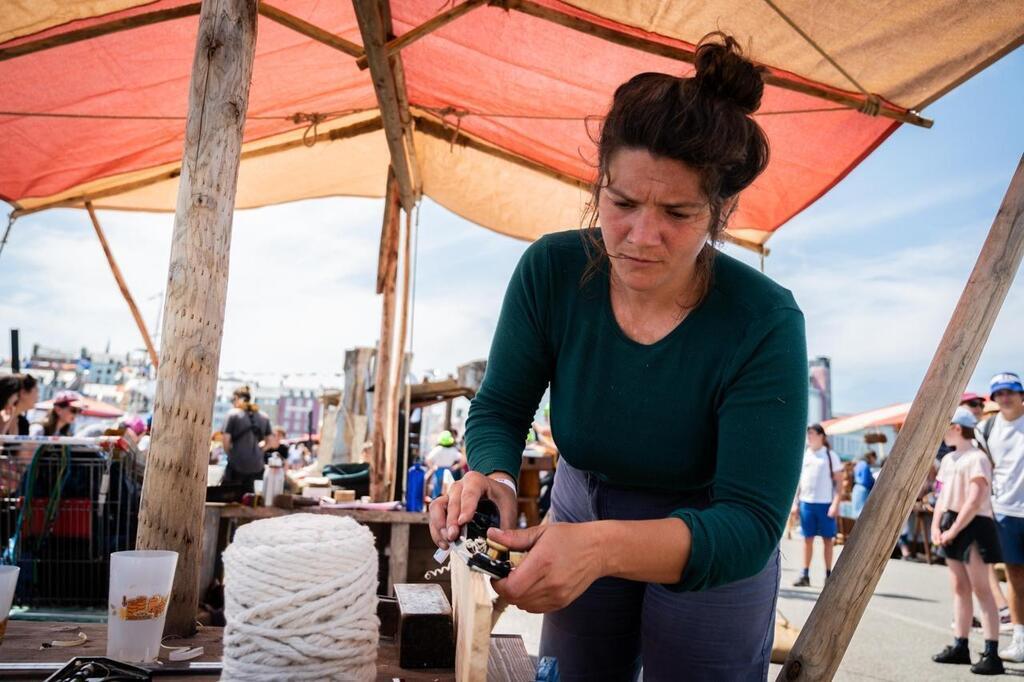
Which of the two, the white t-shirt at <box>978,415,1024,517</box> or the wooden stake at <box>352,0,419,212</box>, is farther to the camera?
the white t-shirt at <box>978,415,1024,517</box>

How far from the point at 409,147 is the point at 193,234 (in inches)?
156

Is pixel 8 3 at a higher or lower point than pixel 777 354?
higher

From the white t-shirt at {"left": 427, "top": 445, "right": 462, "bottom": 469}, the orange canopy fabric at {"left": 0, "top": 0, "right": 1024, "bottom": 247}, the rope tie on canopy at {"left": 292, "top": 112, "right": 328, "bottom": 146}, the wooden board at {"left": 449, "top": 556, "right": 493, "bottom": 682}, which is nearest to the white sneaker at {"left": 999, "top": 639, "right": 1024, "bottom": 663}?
the orange canopy fabric at {"left": 0, "top": 0, "right": 1024, "bottom": 247}

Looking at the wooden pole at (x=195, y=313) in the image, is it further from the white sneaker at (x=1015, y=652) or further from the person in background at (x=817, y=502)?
the person in background at (x=817, y=502)

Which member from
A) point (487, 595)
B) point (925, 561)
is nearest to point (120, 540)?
point (487, 595)

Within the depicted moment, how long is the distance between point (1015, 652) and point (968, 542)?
806 mm

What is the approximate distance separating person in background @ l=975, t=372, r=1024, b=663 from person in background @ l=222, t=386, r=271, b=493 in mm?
6704

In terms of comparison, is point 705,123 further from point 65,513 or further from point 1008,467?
point 1008,467

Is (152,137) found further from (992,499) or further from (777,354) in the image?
(992,499)

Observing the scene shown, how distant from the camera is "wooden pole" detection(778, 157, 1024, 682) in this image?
1579 mm

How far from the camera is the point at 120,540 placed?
172 inches

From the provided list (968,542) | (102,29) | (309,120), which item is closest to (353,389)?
(309,120)

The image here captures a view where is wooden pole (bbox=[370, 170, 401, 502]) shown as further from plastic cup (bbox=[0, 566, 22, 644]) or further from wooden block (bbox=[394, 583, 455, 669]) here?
wooden block (bbox=[394, 583, 455, 669])

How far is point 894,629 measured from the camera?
6016 mm
